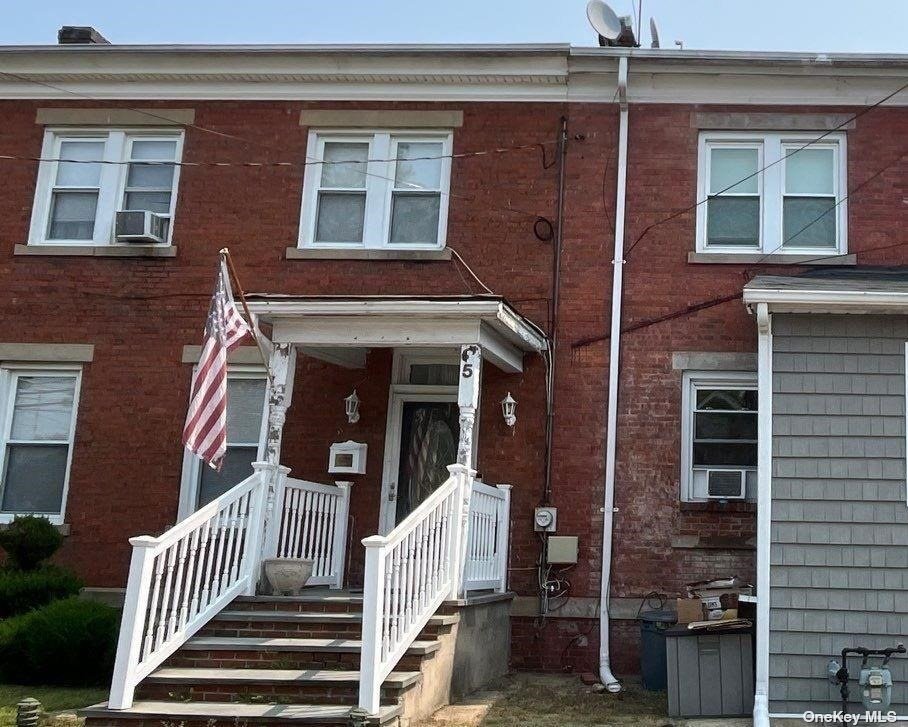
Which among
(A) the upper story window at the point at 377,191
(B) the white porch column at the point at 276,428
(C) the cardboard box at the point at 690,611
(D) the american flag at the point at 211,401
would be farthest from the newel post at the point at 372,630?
(A) the upper story window at the point at 377,191

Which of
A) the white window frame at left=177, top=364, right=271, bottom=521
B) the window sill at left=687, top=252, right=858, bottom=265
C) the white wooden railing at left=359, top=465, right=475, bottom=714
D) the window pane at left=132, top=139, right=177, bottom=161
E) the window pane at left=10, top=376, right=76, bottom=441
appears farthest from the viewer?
the window pane at left=132, top=139, right=177, bottom=161

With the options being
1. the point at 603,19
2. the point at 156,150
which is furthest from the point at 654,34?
the point at 156,150

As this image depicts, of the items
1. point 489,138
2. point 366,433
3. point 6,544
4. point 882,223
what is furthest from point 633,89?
point 6,544

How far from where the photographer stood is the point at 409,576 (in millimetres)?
8281

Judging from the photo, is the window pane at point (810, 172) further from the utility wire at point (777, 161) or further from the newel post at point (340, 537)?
the newel post at point (340, 537)

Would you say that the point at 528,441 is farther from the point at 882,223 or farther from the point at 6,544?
the point at 6,544

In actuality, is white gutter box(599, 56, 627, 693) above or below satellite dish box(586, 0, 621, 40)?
below

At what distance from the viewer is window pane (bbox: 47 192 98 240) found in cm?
1214

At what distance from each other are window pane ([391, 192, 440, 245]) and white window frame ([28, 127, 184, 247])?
8.02 feet

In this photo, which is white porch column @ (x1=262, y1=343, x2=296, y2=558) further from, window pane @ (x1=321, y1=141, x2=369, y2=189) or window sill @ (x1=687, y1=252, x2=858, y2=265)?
window sill @ (x1=687, y1=252, x2=858, y2=265)

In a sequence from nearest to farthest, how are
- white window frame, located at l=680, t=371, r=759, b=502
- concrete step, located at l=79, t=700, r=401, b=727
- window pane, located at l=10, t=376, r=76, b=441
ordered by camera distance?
concrete step, located at l=79, t=700, r=401, b=727 → white window frame, located at l=680, t=371, r=759, b=502 → window pane, located at l=10, t=376, r=76, b=441

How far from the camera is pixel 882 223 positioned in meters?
11.1

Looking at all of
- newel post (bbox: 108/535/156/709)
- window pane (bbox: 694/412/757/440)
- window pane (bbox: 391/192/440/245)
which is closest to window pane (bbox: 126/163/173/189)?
window pane (bbox: 391/192/440/245)

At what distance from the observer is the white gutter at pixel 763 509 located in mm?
8391
